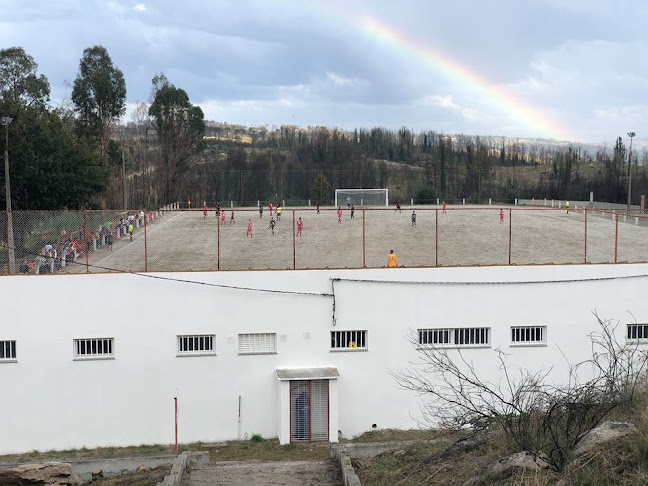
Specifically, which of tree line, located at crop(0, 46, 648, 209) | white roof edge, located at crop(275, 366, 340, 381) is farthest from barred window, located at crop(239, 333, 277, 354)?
tree line, located at crop(0, 46, 648, 209)

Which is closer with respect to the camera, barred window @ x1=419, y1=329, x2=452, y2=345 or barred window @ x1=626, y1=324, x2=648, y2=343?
barred window @ x1=419, y1=329, x2=452, y2=345

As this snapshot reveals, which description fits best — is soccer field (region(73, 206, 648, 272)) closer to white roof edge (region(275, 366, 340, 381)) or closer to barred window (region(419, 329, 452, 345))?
barred window (region(419, 329, 452, 345))

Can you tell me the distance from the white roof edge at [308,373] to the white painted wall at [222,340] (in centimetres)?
18

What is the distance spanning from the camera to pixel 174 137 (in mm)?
70438

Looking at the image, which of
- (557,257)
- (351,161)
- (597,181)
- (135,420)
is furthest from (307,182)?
(135,420)

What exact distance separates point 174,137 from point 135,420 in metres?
54.7

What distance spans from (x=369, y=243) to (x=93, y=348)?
12416mm

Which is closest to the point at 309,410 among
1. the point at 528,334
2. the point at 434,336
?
the point at 434,336

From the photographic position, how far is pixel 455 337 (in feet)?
63.9

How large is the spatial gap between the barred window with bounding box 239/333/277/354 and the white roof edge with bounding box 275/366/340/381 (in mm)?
606

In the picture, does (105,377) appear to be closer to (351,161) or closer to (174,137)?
(174,137)

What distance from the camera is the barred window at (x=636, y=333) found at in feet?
65.7

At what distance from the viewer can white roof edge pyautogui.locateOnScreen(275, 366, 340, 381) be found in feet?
59.8

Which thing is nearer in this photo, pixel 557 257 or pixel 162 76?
pixel 557 257
